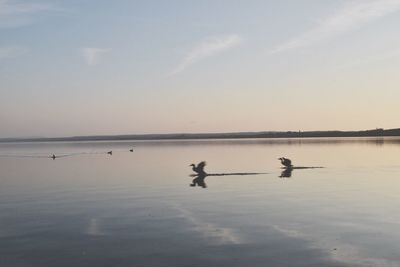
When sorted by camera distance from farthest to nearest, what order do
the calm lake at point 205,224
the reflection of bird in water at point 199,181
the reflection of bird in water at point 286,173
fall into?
→ the reflection of bird in water at point 286,173 < the reflection of bird in water at point 199,181 < the calm lake at point 205,224

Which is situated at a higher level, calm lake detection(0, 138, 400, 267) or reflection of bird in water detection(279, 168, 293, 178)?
reflection of bird in water detection(279, 168, 293, 178)

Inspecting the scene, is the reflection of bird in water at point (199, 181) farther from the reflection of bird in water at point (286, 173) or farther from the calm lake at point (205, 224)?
the reflection of bird in water at point (286, 173)

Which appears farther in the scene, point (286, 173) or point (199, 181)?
point (286, 173)

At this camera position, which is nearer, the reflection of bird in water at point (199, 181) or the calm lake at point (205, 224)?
the calm lake at point (205, 224)

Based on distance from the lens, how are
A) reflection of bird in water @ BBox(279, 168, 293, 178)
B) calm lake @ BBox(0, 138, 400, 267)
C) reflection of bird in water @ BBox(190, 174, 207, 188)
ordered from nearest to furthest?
calm lake @ BBox(0, 138, 400, 267)
reflection of bird in water @ BBox(190, 174, 207, 188)
reflection of bird in water @ BBox(279, 168, 293, 178)

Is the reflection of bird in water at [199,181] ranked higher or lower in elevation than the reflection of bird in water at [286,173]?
lower

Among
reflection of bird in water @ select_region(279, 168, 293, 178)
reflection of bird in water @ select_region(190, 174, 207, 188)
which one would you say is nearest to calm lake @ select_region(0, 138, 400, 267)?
reflection of bird in water @ select_region(190, 174, 207, 188)

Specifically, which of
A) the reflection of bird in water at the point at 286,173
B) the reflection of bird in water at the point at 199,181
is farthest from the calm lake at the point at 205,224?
the reflection of bird in water at the point at 286,173

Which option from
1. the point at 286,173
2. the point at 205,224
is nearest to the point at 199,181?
the point at 286,173

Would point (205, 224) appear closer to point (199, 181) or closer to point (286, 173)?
point (199, 181)

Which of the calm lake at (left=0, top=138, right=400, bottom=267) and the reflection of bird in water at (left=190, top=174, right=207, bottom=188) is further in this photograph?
the reflection of bird in water at (left=190, top=174, right=207, bottom=188)

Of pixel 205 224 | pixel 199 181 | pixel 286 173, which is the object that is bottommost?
pixel 205 224

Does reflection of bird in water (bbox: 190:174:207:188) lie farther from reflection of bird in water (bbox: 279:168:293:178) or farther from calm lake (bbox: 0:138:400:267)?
reflection of bird in water (bbox: 279:168:293:178)

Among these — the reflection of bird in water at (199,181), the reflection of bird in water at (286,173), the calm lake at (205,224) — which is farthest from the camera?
the reflection of bird in water at (286,173)
